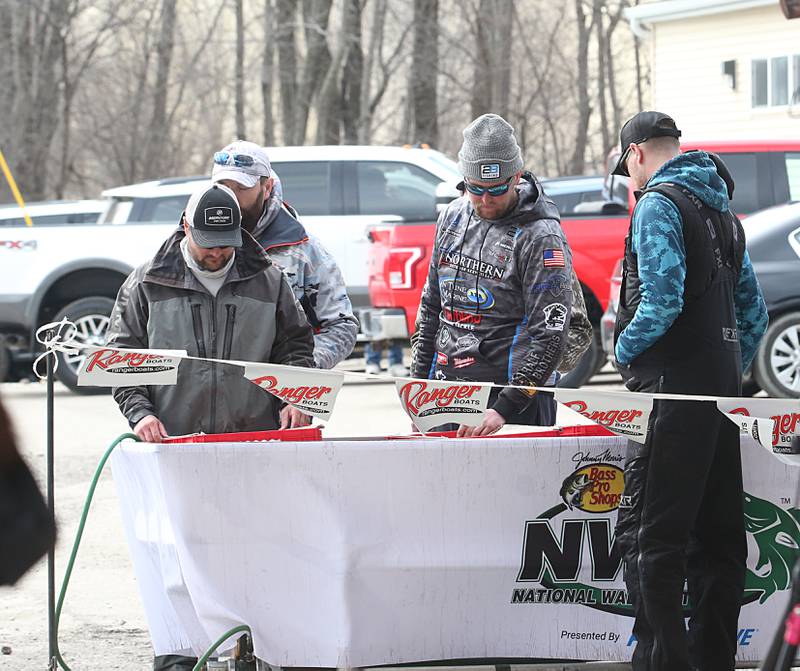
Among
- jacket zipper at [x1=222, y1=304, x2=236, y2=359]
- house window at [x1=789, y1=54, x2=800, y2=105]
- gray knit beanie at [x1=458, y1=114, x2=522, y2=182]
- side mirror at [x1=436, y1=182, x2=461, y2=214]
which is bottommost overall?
jacket zipper at [x1=222, y1=304, x2=236, y2=359]

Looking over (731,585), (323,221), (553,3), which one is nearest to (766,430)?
(731,585)

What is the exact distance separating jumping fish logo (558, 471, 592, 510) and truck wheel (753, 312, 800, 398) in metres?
6.48

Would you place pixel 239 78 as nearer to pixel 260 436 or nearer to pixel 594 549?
pixel 260 436

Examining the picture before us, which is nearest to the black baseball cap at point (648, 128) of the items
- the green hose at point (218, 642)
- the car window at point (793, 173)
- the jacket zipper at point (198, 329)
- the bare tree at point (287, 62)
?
the jacket zipper at point (198, 329)

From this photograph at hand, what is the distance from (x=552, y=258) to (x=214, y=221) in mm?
1179

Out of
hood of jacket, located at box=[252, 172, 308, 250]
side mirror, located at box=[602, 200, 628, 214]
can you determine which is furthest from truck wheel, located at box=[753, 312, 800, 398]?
hood of jacket, located at box=[252, 172, 308, 250]

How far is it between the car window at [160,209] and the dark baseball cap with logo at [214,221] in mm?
8916

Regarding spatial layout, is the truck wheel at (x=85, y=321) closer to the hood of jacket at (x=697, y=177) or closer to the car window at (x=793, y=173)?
the car window at (x=793, y=173)

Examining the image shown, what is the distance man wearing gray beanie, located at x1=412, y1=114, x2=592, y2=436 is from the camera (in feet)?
14.7

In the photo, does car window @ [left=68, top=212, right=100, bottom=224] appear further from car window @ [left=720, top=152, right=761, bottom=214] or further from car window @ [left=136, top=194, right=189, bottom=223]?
car window @ [left=720, top=152, right=761, bottom=214]

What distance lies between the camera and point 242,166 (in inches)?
194

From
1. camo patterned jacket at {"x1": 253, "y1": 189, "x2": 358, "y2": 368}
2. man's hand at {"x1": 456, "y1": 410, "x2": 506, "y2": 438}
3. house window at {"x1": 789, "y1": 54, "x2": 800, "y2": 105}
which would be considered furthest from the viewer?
house window at {"x1": 789, "y1": 54, "x2": 800, "y2": 105}

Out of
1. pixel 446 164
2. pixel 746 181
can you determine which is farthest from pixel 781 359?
pixel 446 164

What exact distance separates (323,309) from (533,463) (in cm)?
133
